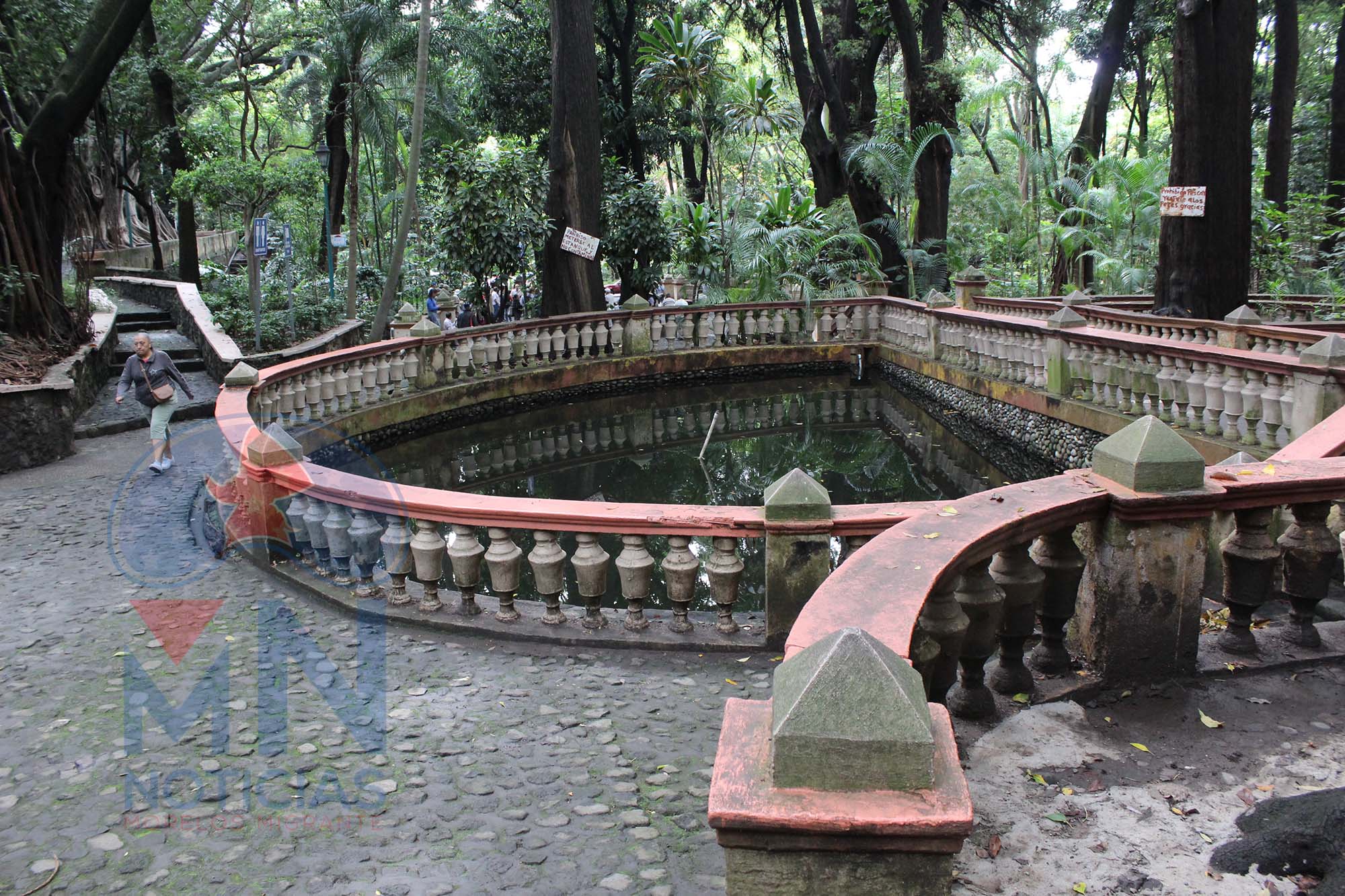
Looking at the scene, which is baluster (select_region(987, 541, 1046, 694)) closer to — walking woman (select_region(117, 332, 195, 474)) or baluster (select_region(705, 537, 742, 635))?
baluster (select_region(705, 537, 742, 635))

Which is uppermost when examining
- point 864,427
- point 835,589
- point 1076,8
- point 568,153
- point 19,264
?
point 1076,8

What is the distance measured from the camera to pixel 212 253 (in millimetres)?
41562

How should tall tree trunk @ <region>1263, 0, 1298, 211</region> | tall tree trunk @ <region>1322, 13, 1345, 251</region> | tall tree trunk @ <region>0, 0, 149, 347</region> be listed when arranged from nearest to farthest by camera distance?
tall tree trunk @ <region>0, 0, 149, 347</region> < tall tree trunk @ <region>1322, 13, 1345, 251</region> < tall tree trunk @ <region>1263, 0, 1298, 211</region>

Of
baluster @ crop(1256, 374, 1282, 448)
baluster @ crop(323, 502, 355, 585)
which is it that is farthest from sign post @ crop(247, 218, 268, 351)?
baluster @ crop(1256, 374, 1282, 448)

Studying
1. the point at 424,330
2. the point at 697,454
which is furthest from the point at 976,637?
the point at 424,330

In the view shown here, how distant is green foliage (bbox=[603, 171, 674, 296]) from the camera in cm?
1911

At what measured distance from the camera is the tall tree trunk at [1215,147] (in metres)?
11.3

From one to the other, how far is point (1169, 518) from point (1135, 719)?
30.1 inches

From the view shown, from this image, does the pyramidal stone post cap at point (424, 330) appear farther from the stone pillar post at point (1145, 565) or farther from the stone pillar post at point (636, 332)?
the stone pillar post at point (1145, 565)

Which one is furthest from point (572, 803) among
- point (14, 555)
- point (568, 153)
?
point (568, 153)

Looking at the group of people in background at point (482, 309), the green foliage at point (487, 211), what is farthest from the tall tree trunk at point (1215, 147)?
the group of people in background at point (482, 309)

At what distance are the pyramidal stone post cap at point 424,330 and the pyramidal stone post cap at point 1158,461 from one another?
38.0ft

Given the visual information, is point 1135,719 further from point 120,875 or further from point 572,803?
point 120,875

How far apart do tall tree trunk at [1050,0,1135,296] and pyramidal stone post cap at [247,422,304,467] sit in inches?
635
